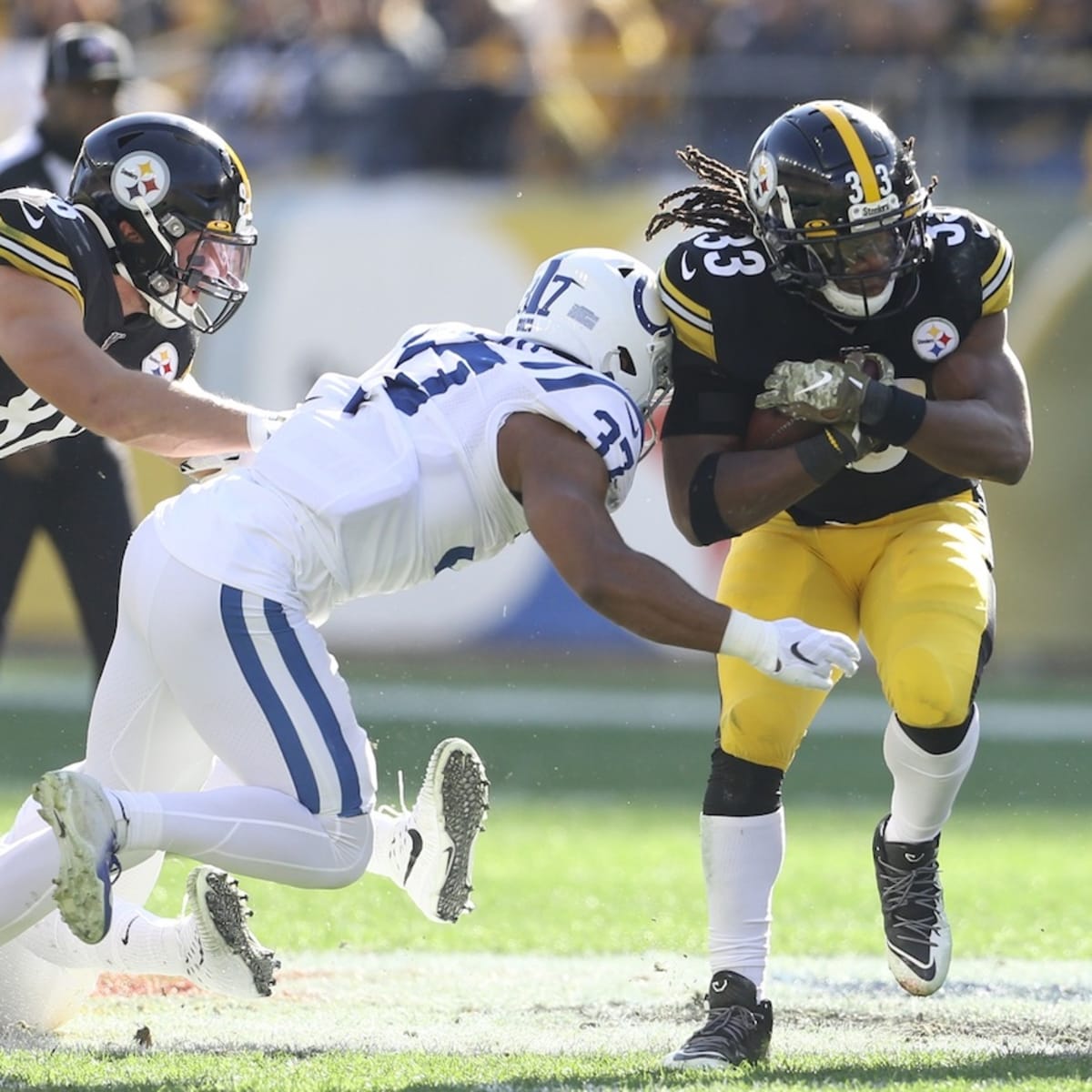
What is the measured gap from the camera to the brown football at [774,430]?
3793mm

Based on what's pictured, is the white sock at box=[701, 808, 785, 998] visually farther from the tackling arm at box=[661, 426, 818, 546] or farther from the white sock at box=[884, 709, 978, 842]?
the tackling arm at box=[661, 426, 818, 546]

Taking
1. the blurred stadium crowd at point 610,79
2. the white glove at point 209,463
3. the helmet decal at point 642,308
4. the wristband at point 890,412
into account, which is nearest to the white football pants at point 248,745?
the white glove at point 209,463

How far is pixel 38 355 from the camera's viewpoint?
3.87 metres

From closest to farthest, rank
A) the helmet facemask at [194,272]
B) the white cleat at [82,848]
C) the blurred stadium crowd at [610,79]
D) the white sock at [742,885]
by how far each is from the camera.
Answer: the white cleat at [82,848] < the white sock at [742,885] < the helmet facemask at [194,272] < the blurred stadium crowd at [610,79]

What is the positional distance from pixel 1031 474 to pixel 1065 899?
14.0 ft

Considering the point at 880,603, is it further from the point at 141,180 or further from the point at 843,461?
the point at 141,180

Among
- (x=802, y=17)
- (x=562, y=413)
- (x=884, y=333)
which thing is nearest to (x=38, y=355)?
(x=562, y=413)

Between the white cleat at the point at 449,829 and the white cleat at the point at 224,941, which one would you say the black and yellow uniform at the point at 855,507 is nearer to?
the white cleat at the point at 449,829

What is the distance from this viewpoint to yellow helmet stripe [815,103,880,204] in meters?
3.66

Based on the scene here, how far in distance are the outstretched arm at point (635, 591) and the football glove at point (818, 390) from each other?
0.43 metres

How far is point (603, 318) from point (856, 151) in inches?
22.7

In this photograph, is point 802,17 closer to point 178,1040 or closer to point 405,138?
point 405,138

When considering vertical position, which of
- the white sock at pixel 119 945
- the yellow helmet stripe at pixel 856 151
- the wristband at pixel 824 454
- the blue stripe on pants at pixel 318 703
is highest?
the yellow helmet stripe at pixel 856 151

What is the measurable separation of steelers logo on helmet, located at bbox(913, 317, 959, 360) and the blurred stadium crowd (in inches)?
212
